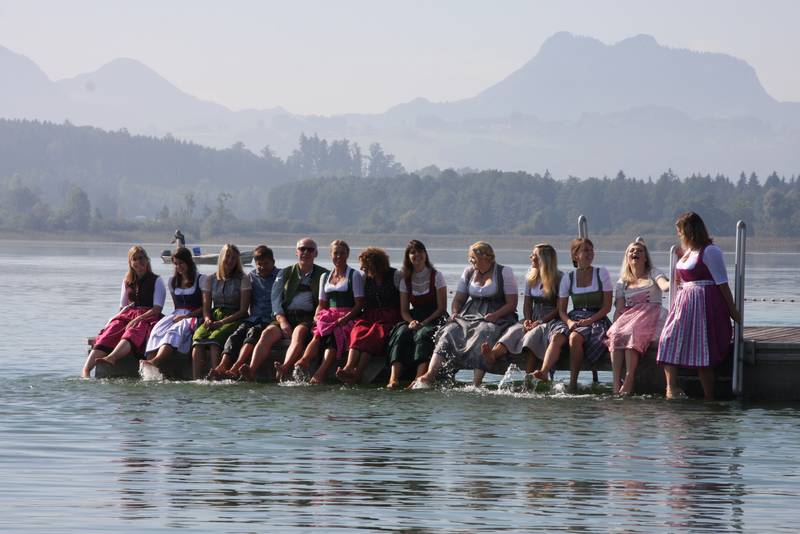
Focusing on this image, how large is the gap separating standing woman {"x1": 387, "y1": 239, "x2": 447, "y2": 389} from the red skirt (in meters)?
0.10

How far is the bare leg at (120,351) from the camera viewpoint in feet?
47.6

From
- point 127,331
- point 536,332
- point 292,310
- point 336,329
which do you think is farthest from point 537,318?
point 127,331

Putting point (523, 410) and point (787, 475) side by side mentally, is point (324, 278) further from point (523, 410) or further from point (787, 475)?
point (787, 475)

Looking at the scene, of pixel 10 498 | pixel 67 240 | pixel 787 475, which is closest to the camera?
pixel 10 498

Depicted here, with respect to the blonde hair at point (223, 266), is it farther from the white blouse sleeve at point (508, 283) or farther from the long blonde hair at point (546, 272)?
the long blonde hair at point (546, 272)

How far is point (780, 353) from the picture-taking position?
43.8ft

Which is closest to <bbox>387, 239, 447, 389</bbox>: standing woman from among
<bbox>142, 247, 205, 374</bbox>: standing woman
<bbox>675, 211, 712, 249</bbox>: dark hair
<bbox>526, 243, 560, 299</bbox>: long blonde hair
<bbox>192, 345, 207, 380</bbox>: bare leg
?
<bbox>526, 243, 560, 299</bbox>: long blonde hair

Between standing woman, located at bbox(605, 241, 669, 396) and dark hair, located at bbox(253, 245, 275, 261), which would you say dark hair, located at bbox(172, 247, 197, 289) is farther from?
standing woman, located at bbox(605, 241, 669, 396)

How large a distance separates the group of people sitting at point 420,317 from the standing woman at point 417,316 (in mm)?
12

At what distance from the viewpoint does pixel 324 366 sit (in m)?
14.0

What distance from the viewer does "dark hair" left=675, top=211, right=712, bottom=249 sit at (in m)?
12.6

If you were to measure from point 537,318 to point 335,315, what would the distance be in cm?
196

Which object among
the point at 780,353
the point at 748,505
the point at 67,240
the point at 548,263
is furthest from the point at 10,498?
the point at 67,240

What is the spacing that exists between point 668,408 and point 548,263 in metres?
1.70
